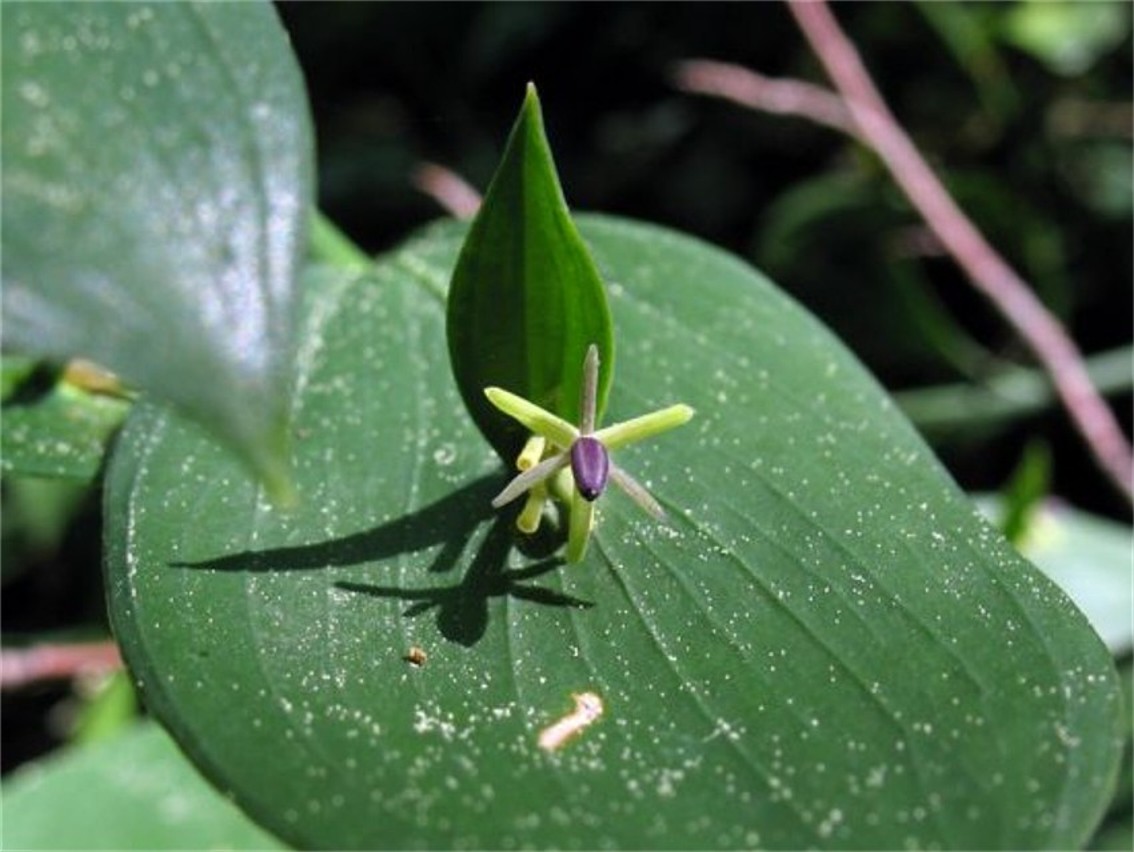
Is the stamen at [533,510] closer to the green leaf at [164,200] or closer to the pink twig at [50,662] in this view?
the green leaf at [164,200]

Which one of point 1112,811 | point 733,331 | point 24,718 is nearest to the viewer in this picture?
point 733,331

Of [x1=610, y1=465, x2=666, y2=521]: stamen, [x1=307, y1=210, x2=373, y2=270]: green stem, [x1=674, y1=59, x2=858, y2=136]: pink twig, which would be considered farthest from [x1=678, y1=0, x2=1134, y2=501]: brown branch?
[x1=610, y1=465, x2=666, y2=521]: stamen

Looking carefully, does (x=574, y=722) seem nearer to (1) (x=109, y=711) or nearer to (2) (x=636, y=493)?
(2) (x=636, y=493)

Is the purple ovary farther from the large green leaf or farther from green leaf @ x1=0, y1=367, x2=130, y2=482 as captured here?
green leaf @ x1=0, y1=367, x2=130, y2=482

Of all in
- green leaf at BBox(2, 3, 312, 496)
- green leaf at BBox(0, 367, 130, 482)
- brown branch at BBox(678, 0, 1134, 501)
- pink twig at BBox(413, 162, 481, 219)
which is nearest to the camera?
green leaf at BBox(2, 3, 312, 496)

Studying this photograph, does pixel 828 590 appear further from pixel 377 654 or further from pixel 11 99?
pixel 11 99

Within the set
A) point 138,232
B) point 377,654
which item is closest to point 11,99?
point 138,232
